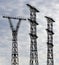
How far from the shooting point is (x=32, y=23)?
6063 inches

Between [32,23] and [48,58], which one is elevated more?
[32,23]

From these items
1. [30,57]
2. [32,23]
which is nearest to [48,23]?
[32,23]

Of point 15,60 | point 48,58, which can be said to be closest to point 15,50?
point 15,60

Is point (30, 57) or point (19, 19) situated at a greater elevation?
point (19, 19)

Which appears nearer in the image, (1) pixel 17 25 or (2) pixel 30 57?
(2) pixel 30 57

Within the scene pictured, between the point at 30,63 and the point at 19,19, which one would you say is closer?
the point at 30,63

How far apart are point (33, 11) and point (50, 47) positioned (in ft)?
51.0

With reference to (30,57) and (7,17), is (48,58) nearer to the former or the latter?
(30,57)

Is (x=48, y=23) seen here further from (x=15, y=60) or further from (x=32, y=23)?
(x=15, y=60)

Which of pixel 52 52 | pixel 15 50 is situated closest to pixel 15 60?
pixel 15 50

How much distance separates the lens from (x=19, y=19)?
158 m

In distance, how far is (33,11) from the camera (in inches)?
6038

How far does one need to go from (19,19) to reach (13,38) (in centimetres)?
915

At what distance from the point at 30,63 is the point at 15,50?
8551mm
